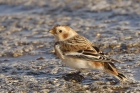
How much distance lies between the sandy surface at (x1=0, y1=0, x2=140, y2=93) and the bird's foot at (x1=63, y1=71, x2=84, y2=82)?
7cm

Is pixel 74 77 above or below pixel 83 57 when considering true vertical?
below

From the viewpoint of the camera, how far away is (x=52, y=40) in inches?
305

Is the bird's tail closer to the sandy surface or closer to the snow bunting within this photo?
the snow bunting

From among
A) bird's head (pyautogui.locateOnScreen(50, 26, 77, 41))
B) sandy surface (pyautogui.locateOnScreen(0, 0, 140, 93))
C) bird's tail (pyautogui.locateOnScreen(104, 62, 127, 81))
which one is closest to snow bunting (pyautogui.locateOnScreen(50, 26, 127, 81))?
bird's tail (pyautogui.locateOnScreen(104, 62, 127, 81))

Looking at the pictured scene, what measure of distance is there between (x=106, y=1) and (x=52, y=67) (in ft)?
12.8

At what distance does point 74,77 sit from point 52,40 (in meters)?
1.98

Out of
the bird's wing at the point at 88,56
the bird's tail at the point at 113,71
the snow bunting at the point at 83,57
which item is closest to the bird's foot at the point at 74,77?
the snow bunting at the point at 83,57

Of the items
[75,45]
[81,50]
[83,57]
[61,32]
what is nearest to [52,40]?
[61,32]

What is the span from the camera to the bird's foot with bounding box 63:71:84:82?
19.1 ft

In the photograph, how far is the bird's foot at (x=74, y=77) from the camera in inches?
229

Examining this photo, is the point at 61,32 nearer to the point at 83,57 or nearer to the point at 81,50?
the point at 81,50

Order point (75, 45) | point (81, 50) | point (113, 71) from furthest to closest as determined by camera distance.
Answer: point (75, 45) → point (81, 50) → point (113, 71)

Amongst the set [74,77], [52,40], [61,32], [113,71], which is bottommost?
[74,77]

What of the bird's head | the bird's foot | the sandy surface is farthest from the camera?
the bird's head
